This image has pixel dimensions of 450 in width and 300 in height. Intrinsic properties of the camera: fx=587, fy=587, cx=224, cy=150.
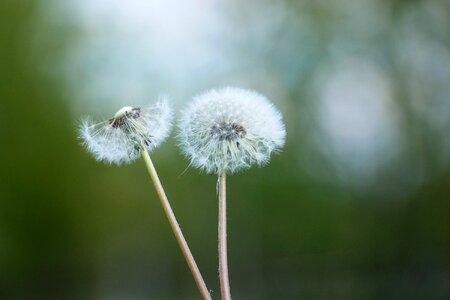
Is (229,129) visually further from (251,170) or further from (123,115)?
(251,170)

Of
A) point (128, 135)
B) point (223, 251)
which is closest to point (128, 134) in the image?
point (128, 135)

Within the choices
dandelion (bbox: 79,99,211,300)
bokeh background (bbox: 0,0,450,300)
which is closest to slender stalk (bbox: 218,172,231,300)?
dandelion (bbox: 79,99,211,300)

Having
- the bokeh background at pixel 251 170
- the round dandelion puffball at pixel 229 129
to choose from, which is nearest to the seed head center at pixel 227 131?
the round dandelion puffball at pixel 229 129

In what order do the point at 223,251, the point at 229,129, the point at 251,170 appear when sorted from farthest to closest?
1. the point at 251,170
2. the point at 229,129
3. the point at 223,251

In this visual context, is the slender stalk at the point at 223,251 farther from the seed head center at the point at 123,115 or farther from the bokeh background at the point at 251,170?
the bokeh background at the point at 251,170

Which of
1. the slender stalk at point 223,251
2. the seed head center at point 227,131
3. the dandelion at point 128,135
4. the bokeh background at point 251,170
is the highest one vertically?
the bokeh background at point 251,170

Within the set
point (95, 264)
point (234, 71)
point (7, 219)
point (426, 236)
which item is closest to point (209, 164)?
point (234, 71)

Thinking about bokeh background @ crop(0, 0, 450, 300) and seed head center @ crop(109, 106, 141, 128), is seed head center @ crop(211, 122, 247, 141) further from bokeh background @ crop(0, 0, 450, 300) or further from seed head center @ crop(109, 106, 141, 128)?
bokeh background @ crop(0, 0, 450, 300)
